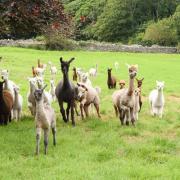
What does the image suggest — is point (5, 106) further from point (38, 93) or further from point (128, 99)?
point (128, 99)

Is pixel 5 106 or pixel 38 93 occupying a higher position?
pixel 38 93

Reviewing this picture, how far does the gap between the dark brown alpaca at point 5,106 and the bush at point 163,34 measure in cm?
6264

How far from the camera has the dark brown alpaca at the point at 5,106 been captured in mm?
12789

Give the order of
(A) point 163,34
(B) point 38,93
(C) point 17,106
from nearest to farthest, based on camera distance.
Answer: (B) point 38,93, (C) point 17,106, (A) point 163,34

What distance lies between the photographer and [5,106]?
12836mm

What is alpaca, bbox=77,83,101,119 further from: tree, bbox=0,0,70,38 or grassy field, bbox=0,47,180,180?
tree, bbox=0,0,70,38

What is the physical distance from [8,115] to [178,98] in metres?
9.32

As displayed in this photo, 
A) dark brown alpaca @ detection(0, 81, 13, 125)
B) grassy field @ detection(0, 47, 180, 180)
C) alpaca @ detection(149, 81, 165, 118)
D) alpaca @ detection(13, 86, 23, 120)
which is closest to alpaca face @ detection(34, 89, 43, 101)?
grassy field @ detection(0, 47, 180, 180)

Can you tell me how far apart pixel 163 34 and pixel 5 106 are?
64170 mm

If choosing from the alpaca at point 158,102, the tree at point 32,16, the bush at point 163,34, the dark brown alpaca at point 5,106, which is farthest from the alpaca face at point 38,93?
the bush at point 163,34

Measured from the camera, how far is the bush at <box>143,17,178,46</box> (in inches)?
2908

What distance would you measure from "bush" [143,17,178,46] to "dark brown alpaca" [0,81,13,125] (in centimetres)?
6264

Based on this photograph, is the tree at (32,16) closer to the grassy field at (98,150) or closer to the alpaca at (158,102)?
the grassy field at (98,150)

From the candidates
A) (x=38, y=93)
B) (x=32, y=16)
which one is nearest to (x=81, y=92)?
(x=32, y=16)
